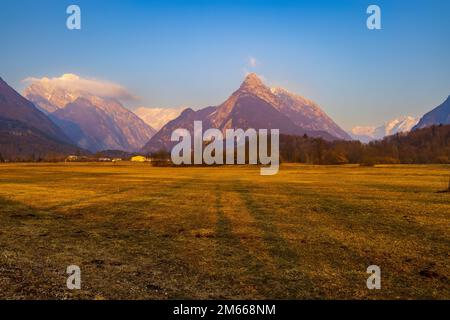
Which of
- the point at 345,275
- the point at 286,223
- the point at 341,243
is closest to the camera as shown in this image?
the point at 345,275

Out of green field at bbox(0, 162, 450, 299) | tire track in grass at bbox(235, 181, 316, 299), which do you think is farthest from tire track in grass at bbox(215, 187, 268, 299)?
tire track in grass at bbox(235, 181, 316, 299)

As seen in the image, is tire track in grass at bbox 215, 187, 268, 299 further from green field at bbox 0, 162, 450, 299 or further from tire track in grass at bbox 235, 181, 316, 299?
tire track in grass at bbox 235, 181, 316, 299

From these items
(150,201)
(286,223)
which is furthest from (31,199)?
(286,223)

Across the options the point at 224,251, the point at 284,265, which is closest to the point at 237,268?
the point at 284,265

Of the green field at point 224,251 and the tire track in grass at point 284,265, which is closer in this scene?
the tire track in grass at point 284,265

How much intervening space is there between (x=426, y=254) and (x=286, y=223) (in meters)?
8.90

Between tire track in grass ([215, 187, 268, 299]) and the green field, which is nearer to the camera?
tire track in grass ([215, 187, 268, 299])

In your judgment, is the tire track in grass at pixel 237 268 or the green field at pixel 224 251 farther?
the green field at pixel 224 251

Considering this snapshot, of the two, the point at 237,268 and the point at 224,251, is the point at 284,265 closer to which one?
the point at 237,268

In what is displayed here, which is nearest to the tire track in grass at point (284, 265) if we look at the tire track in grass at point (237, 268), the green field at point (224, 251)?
the green field at point (224, 251)

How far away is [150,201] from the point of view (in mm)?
34281

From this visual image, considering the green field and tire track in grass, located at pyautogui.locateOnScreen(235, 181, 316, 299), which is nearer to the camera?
tire track in grass, located at pyautogui.locateOnScreen(235, 181, 316, 299)

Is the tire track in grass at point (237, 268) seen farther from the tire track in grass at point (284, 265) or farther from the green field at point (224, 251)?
the tire track in grass at point (284, 265)
